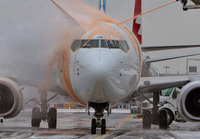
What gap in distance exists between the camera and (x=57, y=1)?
12.6m

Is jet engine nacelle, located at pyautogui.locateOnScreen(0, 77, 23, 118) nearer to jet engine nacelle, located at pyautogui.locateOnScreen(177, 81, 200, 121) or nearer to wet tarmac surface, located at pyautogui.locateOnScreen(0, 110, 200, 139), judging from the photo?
wet tarmac surface, located at pyautogui.locateOnScreen(0, 110, 200, 139)

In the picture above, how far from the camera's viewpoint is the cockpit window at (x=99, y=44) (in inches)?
436

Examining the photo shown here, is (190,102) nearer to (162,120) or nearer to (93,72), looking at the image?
(162,120)

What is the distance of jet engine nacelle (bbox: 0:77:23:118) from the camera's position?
13.0 metres

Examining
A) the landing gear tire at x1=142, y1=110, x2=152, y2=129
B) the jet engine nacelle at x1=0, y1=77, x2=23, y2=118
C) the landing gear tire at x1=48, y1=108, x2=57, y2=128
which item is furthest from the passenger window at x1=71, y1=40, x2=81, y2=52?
the landing gear tire at x1=142, y1=110, x2=152, y2=129

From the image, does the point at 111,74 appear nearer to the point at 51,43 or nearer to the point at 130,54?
the point at 130,54

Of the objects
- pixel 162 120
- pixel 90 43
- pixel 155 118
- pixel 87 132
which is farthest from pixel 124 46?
pixel 155 118

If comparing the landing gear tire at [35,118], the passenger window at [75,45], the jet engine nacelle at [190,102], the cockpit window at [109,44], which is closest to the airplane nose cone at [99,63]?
the cockpit window at [109,44]

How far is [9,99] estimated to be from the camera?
13242mm

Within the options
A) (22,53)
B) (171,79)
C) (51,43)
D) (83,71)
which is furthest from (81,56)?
(171,79)

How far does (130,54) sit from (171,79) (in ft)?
12.7

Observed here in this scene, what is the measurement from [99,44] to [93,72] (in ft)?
4.49

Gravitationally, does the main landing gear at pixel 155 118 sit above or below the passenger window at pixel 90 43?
below

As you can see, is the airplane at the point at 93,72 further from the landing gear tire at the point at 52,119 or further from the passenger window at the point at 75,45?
the landing gear tire at the point at 52,119
